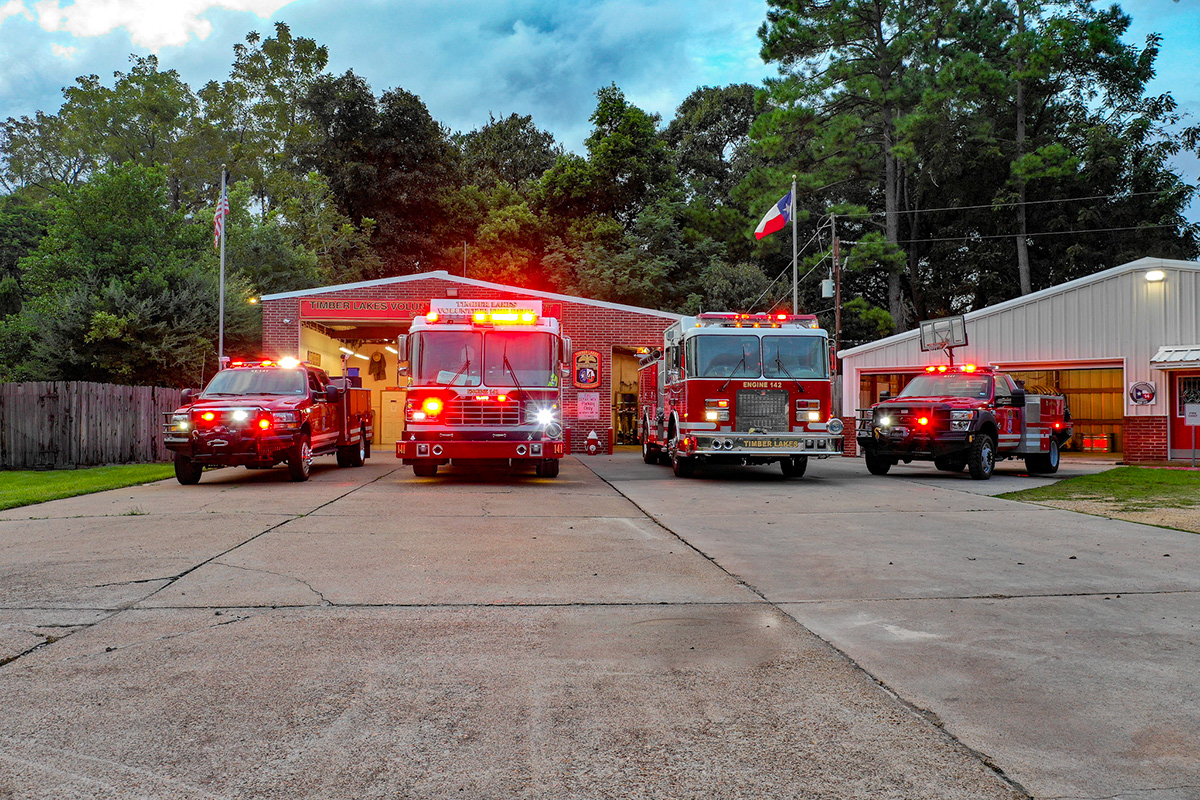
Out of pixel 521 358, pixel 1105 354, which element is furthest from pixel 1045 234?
pixel 521 358

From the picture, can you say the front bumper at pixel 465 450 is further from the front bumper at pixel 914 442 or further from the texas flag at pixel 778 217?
the texas flag at pixel 778 217

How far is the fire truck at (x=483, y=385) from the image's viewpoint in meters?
14.8

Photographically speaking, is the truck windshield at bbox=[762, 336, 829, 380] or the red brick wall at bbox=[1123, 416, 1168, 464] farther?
the red brick wall at bbox=[1123, 416, 1168, 464]

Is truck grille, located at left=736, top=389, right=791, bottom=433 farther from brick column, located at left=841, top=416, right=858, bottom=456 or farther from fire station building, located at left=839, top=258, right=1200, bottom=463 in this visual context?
brick column, located at left=841, top=416, right=858, bottom=456

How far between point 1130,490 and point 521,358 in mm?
9867

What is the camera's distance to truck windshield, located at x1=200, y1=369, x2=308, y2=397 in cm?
1573

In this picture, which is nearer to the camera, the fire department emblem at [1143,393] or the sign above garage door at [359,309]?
the fire department emblem at [1143,393]

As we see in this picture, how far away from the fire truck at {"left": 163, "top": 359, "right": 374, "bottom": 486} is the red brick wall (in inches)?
757

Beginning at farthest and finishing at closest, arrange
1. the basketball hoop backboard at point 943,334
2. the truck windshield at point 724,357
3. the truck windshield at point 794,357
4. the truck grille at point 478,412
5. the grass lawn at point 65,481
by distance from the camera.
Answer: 1. the basketball hoop backboard at point 943,334
2. the truck windshield at point 794,357
3. the truck windshield at point 724,357
4. the truck grille at point 478,412
5. the grass lawn at point 65,481

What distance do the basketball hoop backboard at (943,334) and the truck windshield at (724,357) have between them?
10179mm

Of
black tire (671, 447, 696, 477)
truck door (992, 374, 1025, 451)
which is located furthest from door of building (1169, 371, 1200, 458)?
black tire (671, 447, 696, 477)

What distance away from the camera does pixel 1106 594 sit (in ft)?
20.0

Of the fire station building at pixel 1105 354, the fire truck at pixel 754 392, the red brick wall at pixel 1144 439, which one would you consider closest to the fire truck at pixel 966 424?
the fire truck at pixel 754 392

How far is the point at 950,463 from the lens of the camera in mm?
18594
